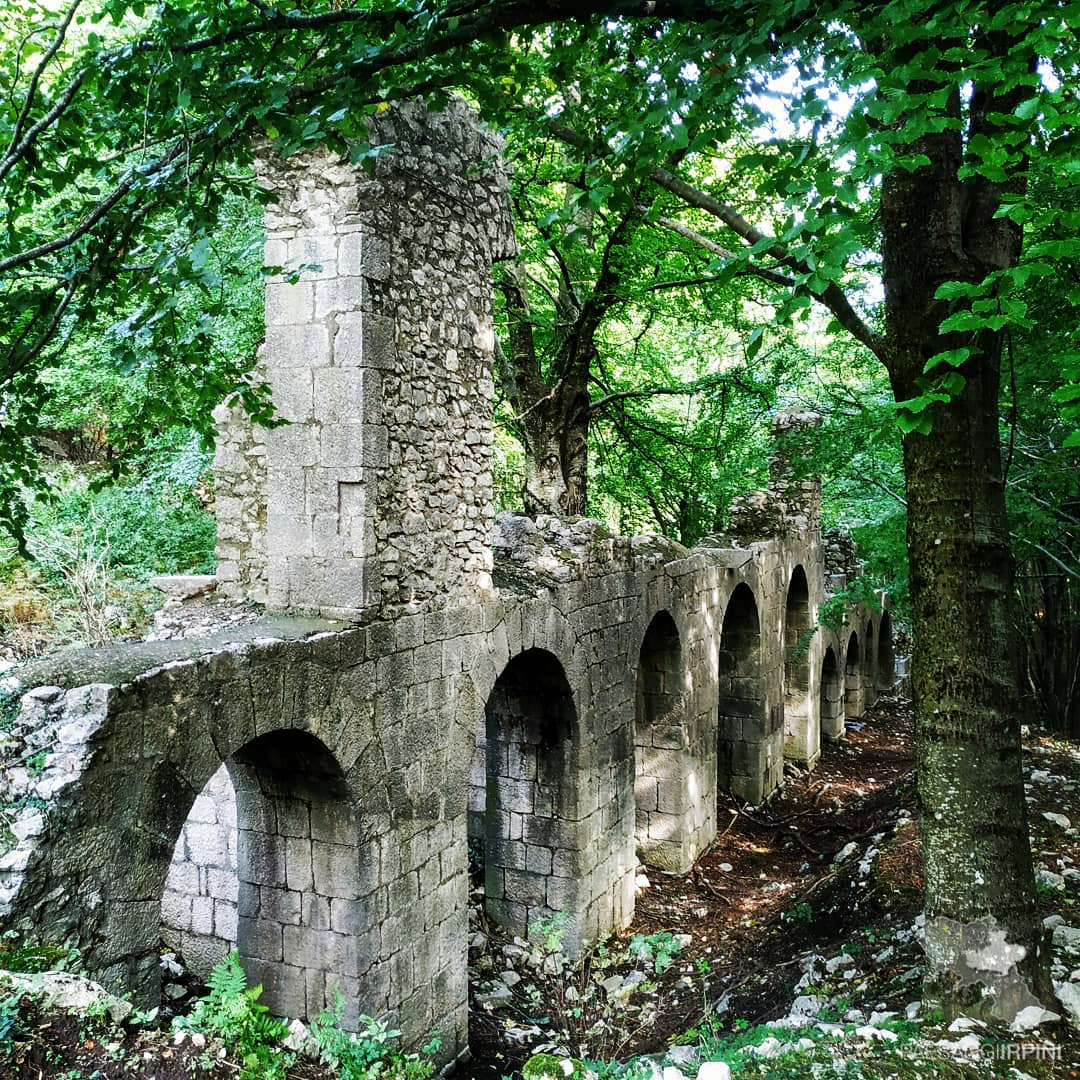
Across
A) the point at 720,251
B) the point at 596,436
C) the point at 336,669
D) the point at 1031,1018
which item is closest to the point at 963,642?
the point at 1031,1018

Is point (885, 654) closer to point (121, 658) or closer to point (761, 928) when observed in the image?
point (761, 928)

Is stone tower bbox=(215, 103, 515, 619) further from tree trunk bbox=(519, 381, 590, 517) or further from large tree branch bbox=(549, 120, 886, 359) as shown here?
tree trunk bbox=(519, 381, 590, 517)

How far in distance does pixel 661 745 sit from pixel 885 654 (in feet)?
50.3

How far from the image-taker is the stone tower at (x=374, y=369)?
5.31 m

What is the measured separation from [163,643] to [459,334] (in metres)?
2.85

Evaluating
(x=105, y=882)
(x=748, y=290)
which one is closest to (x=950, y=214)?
(x=105, y=882)

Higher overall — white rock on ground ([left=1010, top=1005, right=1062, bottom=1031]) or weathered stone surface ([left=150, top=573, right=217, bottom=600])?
weathered stone surface ([left=150, top=573, right=217, bottom=600])

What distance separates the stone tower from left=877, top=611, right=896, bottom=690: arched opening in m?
19.3

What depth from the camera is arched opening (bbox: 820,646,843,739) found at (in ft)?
58.4

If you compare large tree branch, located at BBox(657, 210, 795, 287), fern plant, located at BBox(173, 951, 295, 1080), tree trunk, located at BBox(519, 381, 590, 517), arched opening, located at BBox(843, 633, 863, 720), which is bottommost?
arched opening, located at BBox(843, 633, 863, 720)

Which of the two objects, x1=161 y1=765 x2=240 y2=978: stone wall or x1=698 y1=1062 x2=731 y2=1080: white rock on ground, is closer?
x1=698 y1=1062 x2=731 y2=1080: white rock on ground

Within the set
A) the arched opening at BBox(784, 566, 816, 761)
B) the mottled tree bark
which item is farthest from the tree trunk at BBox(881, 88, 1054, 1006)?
the arched opening at BBox(784, 566, 816, 761)

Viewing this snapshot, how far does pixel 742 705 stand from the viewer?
12.9m

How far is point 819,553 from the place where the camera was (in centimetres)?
1705
